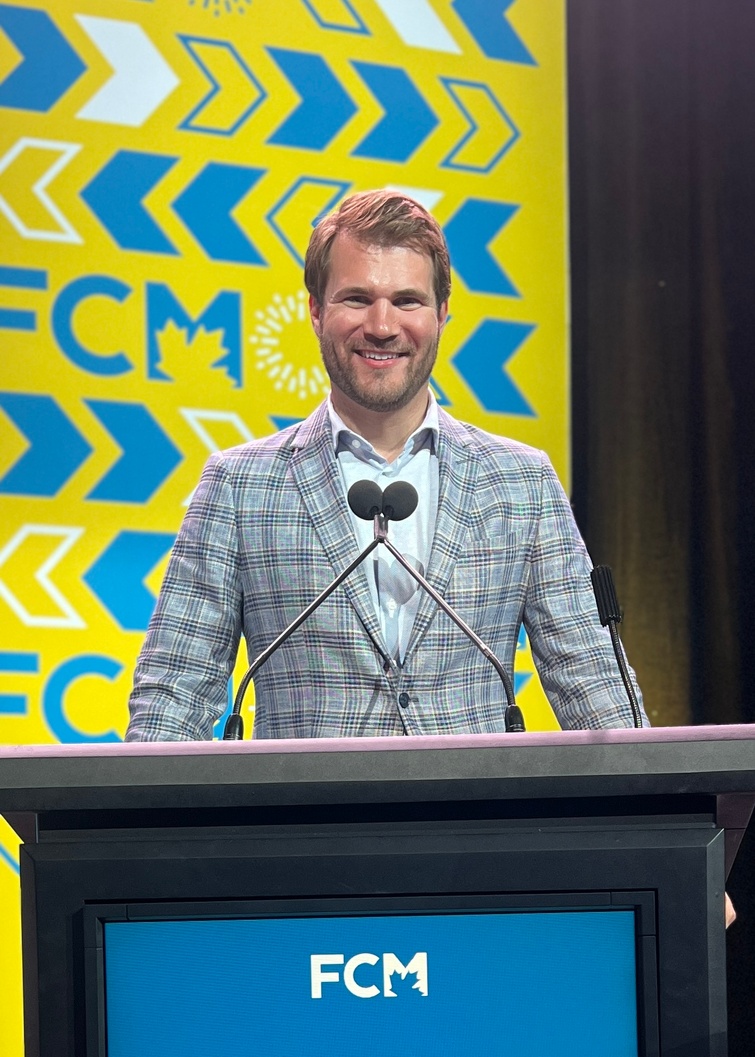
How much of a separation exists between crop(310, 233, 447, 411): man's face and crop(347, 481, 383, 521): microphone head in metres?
0.58

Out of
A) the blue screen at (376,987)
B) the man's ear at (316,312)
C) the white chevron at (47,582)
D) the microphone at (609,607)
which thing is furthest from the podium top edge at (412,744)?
the white chevron at (47,582)

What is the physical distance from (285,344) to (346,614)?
3.74 ft

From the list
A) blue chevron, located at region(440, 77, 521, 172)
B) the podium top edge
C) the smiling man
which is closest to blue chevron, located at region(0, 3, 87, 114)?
blue chevron, located at region(440, 77, 521, 172)

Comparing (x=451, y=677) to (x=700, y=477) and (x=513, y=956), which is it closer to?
(x=513, y=956)

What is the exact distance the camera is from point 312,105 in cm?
307

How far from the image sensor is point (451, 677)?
6.66 ft

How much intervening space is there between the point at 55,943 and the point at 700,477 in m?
2.26

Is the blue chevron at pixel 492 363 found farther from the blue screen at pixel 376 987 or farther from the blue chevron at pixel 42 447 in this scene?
the blue screen at pixel 376 987

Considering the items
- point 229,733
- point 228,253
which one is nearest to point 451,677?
point 229,733

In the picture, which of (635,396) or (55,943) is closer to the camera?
(55,943)

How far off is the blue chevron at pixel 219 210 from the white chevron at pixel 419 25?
1.70 ft

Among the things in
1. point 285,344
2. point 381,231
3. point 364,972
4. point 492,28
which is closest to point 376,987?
point 364,972

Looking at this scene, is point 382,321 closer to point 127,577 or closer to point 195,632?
point 195,632

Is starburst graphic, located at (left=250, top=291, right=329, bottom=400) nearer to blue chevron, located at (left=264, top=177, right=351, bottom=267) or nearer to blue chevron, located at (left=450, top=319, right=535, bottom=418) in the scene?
blue chevron, located at (left=264, top=177, right=351, bottom=267)
